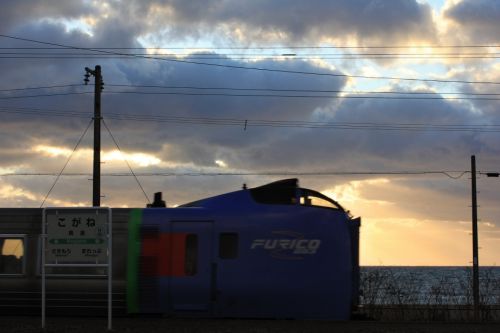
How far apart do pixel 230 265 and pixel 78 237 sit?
11.7 ft

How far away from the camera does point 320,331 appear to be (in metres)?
14.8

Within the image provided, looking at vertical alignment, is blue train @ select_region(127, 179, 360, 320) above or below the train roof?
below

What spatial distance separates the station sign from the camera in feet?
49.5

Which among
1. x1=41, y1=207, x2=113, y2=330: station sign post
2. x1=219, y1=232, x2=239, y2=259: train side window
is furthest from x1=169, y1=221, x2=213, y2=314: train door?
x1=41, y1=207, x2=113, y2=330: station sign post

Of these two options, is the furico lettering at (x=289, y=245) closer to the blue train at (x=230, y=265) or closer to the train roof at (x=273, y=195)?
the blue train at (x=230, y=265)

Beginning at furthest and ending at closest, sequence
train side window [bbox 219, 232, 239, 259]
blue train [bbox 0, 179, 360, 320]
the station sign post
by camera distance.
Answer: train side window [bbox 219, 232, 239, 259] < blue train [bbox 0, 179, 360, 320] < the station sign post

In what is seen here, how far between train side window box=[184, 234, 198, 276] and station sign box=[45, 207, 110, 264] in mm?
2182

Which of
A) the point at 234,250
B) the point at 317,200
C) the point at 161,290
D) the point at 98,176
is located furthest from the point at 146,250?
the point at 98,176

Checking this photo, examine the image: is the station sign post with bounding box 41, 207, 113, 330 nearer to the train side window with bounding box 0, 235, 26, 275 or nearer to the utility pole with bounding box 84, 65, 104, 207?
the train side window with bounding box 0, 235, 26, 275

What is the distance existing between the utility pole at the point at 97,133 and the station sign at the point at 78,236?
11103 millimetres

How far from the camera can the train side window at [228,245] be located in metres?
16.5

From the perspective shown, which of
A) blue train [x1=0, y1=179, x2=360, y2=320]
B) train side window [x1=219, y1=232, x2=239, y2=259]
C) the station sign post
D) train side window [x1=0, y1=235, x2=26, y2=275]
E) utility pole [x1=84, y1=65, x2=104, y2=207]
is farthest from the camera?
utility pole [x1=84, y1=65, x2=104, y2=207]

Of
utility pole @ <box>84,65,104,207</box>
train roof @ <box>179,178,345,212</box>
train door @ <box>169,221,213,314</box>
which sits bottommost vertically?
train door @ <box>169,221,213,314</box>

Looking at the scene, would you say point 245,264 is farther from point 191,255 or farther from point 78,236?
point 78,236
